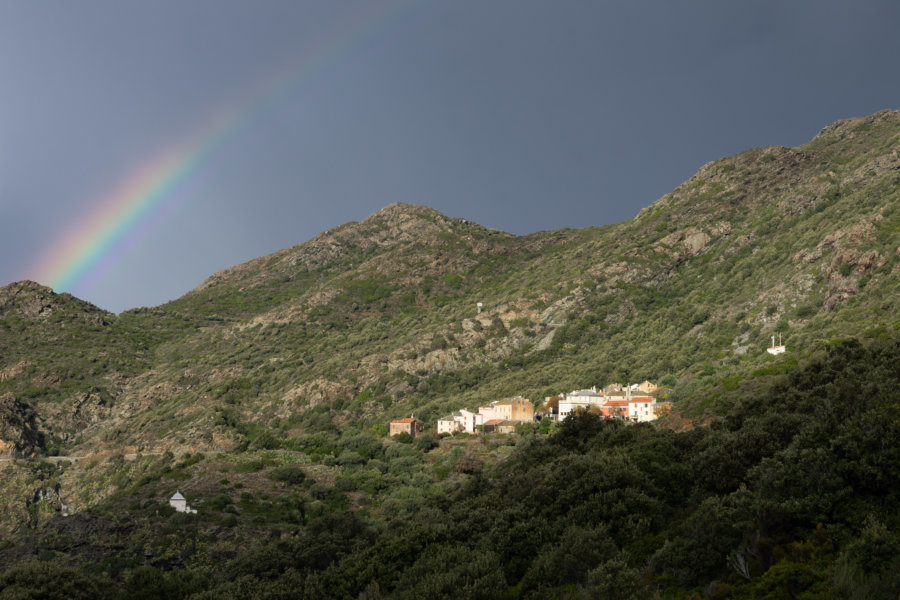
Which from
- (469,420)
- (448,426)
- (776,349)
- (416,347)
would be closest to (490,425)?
(469,420)

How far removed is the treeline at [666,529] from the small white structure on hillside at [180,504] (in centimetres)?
1055

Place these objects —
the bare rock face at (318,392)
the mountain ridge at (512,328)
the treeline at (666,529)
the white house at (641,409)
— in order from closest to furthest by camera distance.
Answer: the treeline at (666,529), the white house at (641,409), the mountain ridge at (512,328), the bare rock face at (318,392)

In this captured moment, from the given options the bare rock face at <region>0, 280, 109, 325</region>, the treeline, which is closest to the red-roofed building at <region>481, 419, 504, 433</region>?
the treeline

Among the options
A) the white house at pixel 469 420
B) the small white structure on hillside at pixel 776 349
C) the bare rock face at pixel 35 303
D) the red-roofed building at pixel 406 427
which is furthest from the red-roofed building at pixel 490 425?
the bare rock face at pixel 35 303

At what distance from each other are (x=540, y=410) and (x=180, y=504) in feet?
144

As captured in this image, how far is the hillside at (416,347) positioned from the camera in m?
58.9

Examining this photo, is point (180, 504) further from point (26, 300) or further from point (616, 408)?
point (26, 300)

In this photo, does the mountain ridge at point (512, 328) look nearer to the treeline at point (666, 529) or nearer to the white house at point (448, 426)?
the white house at point (448, 426)

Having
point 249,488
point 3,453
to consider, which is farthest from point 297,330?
point 249,488

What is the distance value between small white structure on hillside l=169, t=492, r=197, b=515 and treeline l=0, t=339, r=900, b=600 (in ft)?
34.6

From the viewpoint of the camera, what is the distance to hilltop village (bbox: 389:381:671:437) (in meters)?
68.0

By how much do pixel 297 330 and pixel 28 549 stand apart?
324 ft

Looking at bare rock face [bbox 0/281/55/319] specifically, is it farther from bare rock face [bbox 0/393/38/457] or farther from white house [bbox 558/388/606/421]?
white house [bbox 558/388/606/421]

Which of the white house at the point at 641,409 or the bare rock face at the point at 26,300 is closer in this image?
the white house at the point at 641,409
